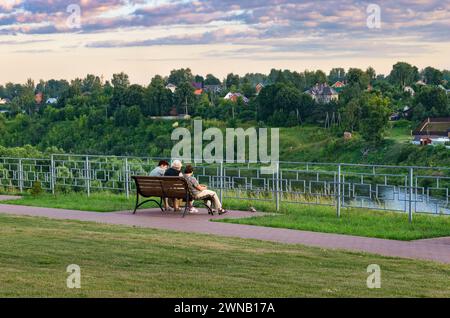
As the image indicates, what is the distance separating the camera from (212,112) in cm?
11206

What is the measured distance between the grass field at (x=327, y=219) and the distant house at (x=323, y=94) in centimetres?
9284

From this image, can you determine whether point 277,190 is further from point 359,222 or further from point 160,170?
point 160,170

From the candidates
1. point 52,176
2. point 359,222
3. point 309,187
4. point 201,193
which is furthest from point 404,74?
point 359,222

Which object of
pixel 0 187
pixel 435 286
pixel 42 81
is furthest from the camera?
pixel 42 81

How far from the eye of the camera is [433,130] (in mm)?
89938

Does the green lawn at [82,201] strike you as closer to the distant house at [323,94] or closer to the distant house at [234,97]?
the distant house at [323,94]

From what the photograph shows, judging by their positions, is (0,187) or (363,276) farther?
(0,187)

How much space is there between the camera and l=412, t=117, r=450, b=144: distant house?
84.2m

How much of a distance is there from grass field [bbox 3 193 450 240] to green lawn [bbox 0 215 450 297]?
179 cm

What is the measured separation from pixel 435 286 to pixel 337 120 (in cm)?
9434

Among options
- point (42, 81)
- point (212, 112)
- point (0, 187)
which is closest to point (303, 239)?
point (0, 187)

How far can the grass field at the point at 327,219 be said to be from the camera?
35.4 feet
